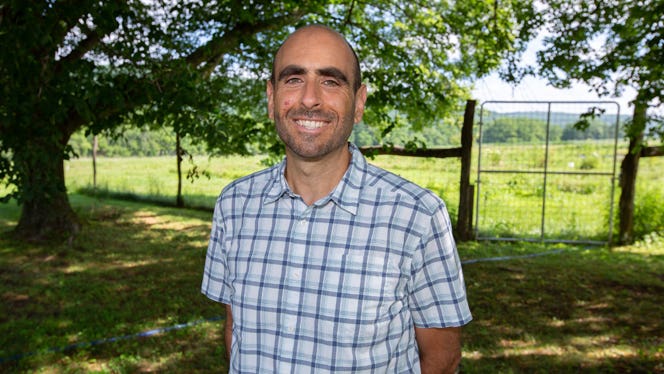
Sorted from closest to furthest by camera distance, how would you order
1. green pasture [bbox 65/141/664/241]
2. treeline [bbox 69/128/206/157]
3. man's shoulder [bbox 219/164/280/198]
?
1. man's shoulder [bbox 219/164/280/198]
2. green pasture [bbox 65/141/664/241]
3. treeline [bbox 69/128/206/157]

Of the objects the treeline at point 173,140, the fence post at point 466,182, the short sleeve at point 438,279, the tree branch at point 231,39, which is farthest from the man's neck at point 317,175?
the fence post at point 466,182

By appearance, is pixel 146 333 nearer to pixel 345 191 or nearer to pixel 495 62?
pixel 345 191

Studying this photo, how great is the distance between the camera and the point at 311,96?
1.59 meters

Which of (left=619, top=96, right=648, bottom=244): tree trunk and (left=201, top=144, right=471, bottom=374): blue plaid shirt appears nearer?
(left=201, top=144, right=471, bottom=374): blue plaid shirt

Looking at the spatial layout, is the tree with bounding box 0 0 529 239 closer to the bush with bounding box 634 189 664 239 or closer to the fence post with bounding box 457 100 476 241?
the fence post with bounding box 457 100 476 241

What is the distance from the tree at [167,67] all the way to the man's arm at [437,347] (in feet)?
10.6

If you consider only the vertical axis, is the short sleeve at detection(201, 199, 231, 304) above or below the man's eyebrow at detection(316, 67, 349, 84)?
below

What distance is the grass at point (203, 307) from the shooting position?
15.4 ft

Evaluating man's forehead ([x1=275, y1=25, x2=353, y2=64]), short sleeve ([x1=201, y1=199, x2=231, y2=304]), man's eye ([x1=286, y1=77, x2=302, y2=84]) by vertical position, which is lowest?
short sleeve ([x1=201, y1=199, x2=231, y2=304])

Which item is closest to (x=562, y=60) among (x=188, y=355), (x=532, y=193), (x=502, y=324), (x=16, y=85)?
(x=502, y=324)

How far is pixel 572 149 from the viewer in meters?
11.7

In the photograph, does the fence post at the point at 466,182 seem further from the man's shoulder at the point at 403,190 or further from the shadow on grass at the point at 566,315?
the man's shoulder at the point at 403,190

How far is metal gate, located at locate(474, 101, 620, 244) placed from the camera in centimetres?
1055

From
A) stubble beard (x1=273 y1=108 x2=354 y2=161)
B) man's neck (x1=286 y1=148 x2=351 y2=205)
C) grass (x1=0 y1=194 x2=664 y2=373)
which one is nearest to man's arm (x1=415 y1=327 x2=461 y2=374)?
man's neck (x1=286 y1=148 x2=351 y2=205)
